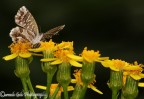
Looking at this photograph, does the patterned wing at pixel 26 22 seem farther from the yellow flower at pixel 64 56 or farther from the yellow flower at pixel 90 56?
the yellow flower at pixel 90 56

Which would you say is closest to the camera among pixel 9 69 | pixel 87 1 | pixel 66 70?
pixel 66 70

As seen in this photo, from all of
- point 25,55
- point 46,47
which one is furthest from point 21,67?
point 46,47

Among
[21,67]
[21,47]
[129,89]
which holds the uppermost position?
[21,47]

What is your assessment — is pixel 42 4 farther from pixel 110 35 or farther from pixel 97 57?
pixel 97 57

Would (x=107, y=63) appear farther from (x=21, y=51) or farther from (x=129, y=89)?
(x=21, y=51)

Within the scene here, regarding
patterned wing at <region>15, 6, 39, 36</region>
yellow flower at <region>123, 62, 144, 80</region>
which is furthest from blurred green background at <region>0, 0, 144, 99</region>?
yellow flower at <region>123, 62, 144, 80</region>

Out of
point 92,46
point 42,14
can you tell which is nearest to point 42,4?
point 42,14
